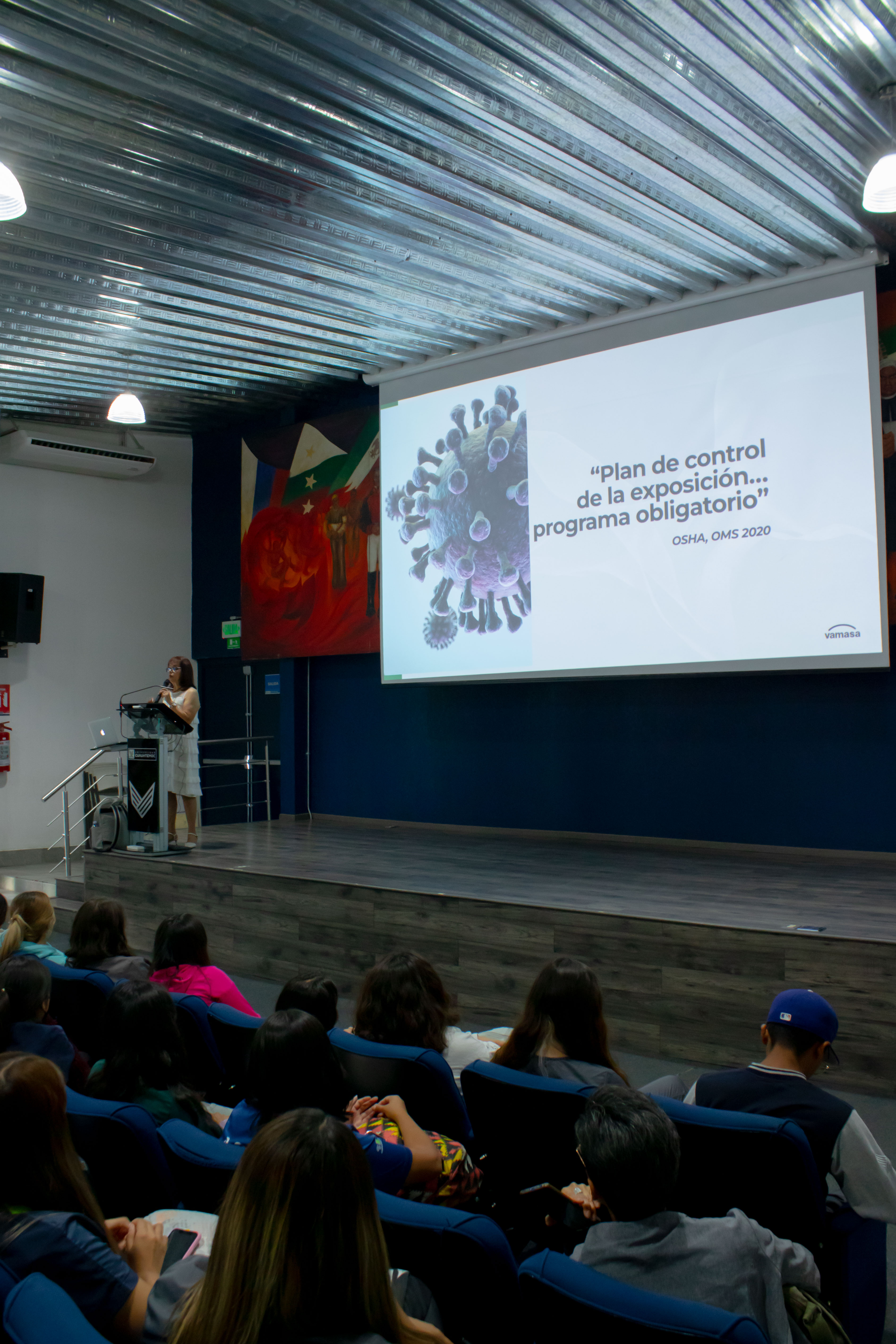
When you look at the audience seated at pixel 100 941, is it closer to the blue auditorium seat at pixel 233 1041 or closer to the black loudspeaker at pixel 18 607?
the blue auditorium seat at pixel 233 1041

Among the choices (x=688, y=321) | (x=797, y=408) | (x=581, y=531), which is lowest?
(x=581, y=531)

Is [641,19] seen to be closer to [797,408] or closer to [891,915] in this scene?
[797,408]

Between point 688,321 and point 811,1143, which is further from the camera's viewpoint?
point 688,321

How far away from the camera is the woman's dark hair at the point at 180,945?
337 cm

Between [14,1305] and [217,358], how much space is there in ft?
24.9

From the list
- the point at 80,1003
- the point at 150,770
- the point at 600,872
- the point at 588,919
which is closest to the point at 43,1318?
the point at 80,1003

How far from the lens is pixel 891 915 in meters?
4.41

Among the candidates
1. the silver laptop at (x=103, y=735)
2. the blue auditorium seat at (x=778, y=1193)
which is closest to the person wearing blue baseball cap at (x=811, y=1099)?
the blue auditorium seat at (x=778, y=1193)

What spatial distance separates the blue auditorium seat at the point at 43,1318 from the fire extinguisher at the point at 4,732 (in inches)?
334

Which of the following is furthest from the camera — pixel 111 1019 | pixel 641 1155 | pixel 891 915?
pixel 891 915

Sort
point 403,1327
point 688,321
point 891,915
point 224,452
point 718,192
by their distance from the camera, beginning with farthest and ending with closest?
point 224,452, point 688,321, point 718,192, point 891,915, point 403,1327

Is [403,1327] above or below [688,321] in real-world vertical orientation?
below

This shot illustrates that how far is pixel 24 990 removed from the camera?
8.52 ft

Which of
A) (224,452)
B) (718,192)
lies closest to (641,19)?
(718,192)
